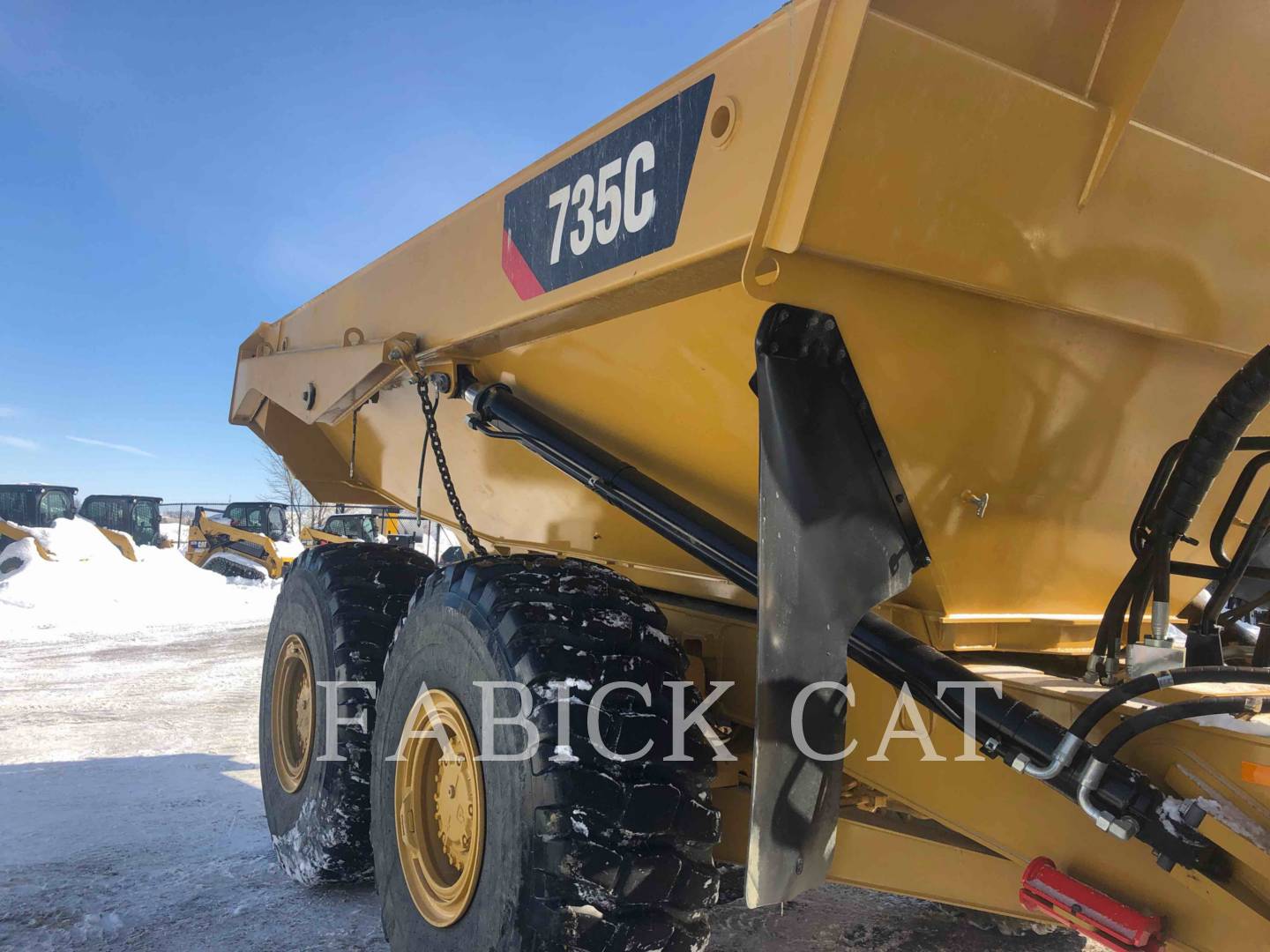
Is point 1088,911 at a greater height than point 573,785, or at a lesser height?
lesser

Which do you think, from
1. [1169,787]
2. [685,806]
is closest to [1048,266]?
Answer: [1169,787]

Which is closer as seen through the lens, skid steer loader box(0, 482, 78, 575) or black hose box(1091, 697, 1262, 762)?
black hose box(1091, 697, 1262, 762)

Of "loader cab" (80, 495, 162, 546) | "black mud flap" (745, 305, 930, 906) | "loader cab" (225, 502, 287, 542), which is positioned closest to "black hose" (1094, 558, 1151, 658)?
"black mud flap" (745, 305, 930, 906)

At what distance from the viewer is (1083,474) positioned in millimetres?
2143

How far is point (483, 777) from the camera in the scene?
2.26 meters

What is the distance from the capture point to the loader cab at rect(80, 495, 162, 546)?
2681cm

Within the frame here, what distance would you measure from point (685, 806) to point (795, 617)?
639 millimetres

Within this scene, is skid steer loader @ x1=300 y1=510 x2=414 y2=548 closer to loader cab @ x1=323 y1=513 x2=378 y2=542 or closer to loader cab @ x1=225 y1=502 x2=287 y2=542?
loader cab @ x1=323 y1=513 x2=378 y2=542

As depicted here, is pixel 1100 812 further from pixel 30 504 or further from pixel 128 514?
pixel 128 514

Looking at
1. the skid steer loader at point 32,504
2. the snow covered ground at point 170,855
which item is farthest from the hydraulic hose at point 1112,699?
the skid steer loader at point 32,504

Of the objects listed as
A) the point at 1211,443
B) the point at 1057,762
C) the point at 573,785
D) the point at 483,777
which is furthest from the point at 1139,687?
the point at 483,777

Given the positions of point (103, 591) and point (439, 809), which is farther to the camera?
point (103, 591)

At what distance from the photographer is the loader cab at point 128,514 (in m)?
26.8

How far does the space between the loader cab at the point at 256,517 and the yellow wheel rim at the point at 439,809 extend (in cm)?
2294
